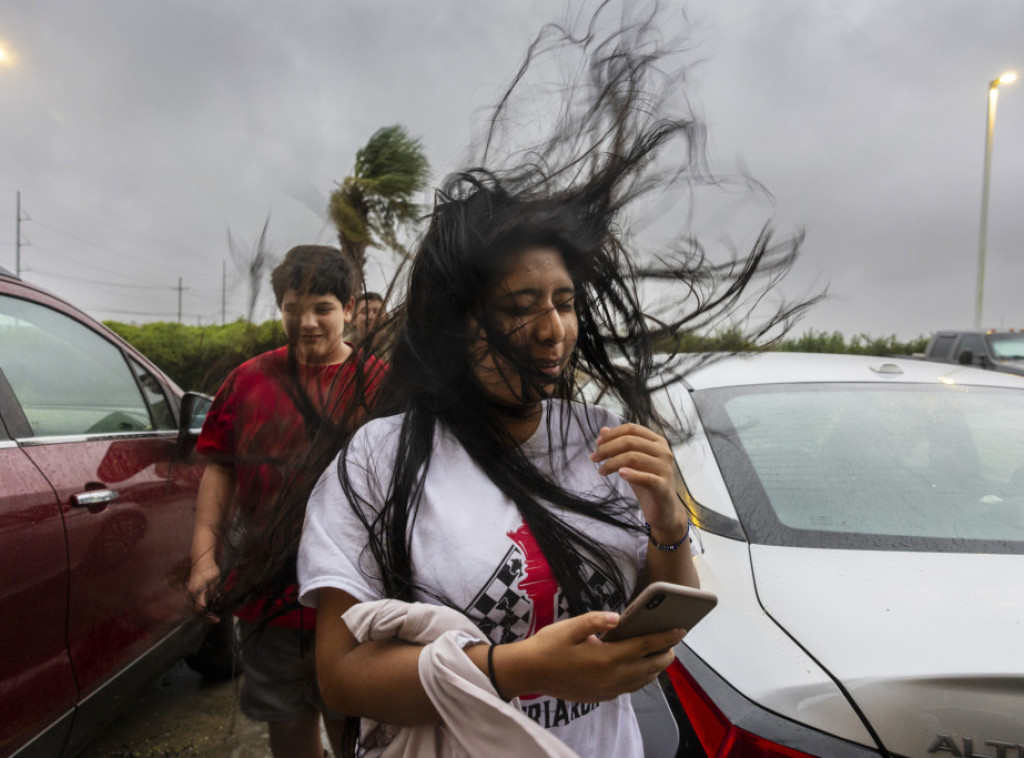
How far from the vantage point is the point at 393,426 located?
135 cm

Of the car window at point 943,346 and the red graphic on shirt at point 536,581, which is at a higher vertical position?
the car window at point 943,346

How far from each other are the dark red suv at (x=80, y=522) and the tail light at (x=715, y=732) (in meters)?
1.55

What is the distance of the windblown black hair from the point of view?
129 centimetres

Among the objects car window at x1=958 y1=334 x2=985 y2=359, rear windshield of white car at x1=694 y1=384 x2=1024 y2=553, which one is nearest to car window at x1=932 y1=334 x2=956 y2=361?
car window at x1=958 y1=334 x2=985 y2=359

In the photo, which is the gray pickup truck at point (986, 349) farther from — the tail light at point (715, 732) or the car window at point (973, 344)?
the tail light at point (715, 732)

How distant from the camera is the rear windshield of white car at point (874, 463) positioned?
200cm

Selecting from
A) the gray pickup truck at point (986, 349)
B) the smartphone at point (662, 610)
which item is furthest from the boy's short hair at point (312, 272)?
the gray pickup truck at point (986, 349)

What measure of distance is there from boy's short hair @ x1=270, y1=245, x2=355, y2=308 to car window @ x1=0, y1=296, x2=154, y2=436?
1.31 meters

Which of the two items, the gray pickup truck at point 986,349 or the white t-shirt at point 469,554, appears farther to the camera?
the gray pickup truck at point 986,349

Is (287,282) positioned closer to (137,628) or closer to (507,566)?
(507,566)

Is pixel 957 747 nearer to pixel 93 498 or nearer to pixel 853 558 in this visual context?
pixel 853 558

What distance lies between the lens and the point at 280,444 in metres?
1.67

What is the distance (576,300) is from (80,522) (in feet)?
5.91

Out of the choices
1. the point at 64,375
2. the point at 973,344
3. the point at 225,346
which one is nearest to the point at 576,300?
the point at 225,346
